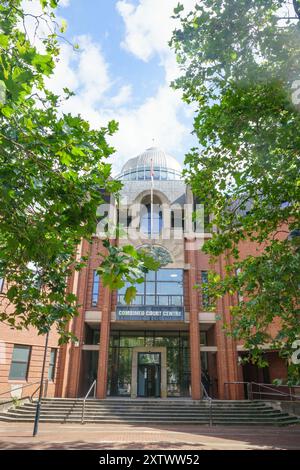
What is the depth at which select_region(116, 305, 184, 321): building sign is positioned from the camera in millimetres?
20328

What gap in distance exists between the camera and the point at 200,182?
9.07m

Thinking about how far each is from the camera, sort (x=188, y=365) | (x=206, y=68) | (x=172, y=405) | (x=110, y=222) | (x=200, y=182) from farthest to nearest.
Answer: (x=188, y=365), (x=172, y=405), (x=200, y=182), (x=206, y=68), (x=110, y=222)

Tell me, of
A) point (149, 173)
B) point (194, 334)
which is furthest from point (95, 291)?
point (149, 173)

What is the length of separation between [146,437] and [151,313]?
9.48 meters

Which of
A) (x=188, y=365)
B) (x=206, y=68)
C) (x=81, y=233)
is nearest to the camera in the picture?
(x=81, y=233)

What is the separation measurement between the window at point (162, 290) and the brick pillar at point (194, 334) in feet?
2.69

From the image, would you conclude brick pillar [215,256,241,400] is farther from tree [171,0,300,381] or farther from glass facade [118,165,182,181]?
glass facade [118,165,182,181]

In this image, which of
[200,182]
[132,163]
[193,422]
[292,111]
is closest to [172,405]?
[193,422]

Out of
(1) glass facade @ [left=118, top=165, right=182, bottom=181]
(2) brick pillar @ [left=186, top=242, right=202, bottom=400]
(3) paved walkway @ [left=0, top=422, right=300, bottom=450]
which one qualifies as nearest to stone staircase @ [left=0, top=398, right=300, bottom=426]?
(3) paved walkway @ [left=0, top=422, right=300, bottom=450]

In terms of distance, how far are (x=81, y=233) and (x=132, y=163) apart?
40.5m

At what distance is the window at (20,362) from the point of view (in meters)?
17.0

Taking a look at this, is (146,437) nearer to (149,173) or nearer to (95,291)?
(95,291)

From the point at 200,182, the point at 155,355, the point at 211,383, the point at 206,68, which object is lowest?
the point at 211,383
